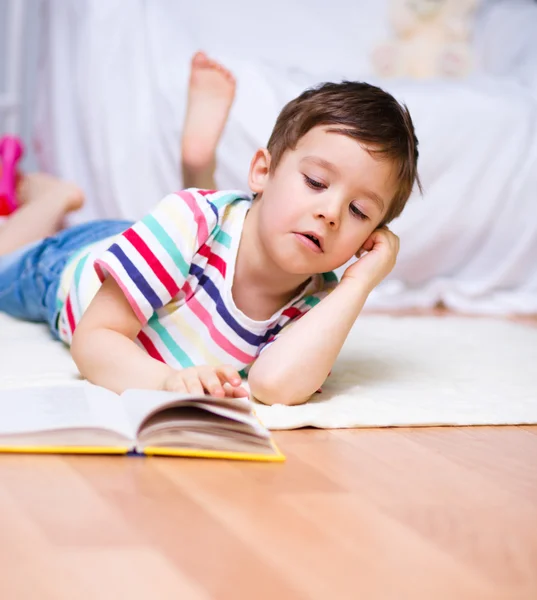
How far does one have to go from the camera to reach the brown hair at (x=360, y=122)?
1094mm

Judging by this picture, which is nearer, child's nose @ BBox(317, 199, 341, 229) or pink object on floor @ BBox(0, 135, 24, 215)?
child's nose @ BBox(317, 199, 341, 229)

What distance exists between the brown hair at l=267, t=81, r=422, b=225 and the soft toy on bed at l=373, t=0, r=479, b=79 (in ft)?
5.54

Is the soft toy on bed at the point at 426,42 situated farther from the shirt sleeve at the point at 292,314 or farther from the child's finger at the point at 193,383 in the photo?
the child's finger at the point at 193,383

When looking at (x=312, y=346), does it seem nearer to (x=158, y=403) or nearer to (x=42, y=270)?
(x=158, y=403)

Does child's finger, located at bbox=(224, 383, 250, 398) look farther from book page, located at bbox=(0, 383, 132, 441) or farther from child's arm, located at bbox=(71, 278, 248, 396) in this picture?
book page, located at bbox=(0, 383, 132, 441)

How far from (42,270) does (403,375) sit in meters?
0.63

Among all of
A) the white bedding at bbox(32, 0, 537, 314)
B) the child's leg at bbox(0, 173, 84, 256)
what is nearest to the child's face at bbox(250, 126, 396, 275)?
the child's leg at bbox(0, 173, 84, 256)

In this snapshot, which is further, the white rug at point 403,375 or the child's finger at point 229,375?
the white rug at point 403,375

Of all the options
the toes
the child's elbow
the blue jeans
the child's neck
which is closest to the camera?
the child's elbow

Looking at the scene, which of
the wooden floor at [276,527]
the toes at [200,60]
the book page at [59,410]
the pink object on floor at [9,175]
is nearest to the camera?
the wooden floor at [276,527]

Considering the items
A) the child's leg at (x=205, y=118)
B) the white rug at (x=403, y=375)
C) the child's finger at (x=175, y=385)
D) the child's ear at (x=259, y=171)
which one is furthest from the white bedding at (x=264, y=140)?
the child's finger at (x=175, y=385)

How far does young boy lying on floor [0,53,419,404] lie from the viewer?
1078mm

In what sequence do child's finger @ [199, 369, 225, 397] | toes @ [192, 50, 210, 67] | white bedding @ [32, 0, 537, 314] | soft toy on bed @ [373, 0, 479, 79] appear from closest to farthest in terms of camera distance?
child's finger @ [199, 369, 225, 397] → toes @ [192, 50, 210, 67] → white bedding @ [32, 0, 537, 314] → soft toy on bed @ [373, 0, 479, 79]

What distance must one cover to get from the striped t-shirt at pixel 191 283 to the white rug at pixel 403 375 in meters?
0.12
